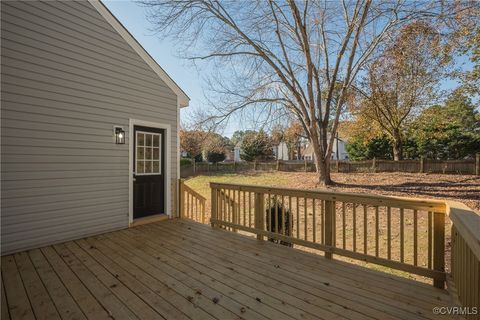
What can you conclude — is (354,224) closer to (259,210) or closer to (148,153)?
(259,210)

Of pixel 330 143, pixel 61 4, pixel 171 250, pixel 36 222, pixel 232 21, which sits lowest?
pixel 171 250

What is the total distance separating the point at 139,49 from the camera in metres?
4.53

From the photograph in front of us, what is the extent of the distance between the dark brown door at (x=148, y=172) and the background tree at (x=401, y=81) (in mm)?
8370

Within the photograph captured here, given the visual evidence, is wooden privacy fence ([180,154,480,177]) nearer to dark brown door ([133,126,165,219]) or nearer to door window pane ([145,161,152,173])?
dark brown door ([133,126,165,219])

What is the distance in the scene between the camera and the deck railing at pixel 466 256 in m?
1.43

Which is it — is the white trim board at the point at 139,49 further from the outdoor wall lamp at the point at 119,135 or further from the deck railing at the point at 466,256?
the deck railing at the point at 466,256

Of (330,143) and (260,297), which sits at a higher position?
(330,143)

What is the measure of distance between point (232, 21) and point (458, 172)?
12.4 meters

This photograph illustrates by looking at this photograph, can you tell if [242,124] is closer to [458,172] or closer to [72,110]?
[72,110]

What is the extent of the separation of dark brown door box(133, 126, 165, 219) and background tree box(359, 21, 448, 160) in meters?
8.37

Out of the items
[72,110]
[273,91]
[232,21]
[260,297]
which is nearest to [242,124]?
[273,91]

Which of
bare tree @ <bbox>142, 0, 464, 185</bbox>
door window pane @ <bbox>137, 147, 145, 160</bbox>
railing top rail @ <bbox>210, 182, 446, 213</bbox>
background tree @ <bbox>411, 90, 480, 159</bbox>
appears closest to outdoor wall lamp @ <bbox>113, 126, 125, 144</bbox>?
door window pane @ <bbox>137, 147, 145, 160</bbox>

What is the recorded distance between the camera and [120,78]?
4270mm

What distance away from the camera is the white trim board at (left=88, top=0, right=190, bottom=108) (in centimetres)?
402
